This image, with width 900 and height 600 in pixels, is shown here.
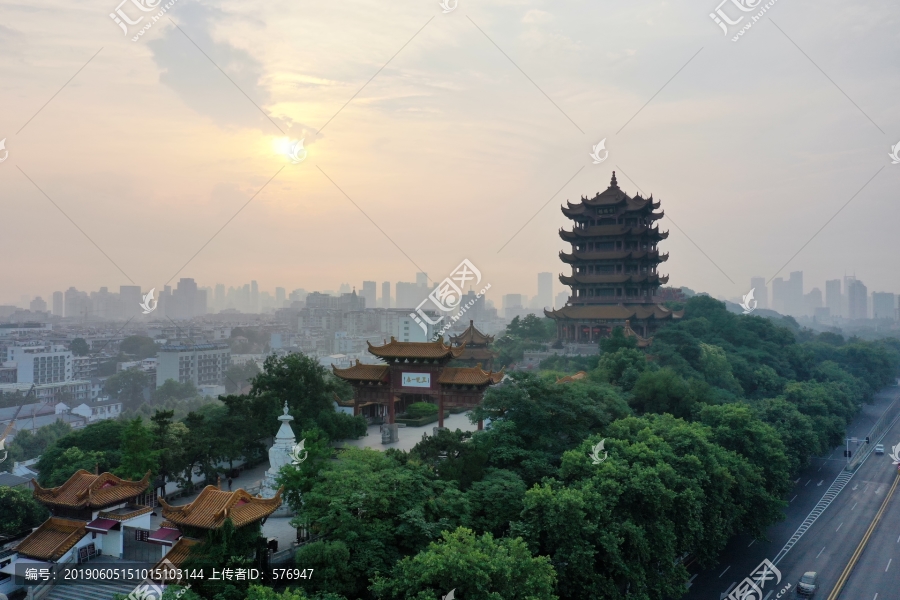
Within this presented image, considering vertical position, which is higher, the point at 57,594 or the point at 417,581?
the point at 417,581

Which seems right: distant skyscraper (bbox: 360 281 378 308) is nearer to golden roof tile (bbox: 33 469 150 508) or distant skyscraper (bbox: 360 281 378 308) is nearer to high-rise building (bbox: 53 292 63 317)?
high-rise building (bbox: 53 292 63 317)

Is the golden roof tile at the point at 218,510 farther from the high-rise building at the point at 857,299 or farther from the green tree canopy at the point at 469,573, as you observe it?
the high-rise building at the point at 857,299

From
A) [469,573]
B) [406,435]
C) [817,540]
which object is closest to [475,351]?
[406,435]

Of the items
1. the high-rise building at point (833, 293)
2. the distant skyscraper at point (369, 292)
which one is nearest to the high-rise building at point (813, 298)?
the high-rise building at point (833, 293)

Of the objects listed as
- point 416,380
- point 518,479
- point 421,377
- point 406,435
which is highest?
point 421,377

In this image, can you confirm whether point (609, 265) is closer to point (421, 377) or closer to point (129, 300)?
point (421, 377)

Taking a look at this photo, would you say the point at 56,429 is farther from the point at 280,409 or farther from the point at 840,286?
the point at 840,286

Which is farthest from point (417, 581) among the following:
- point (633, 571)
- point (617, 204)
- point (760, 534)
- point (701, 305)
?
point (701, 305)
